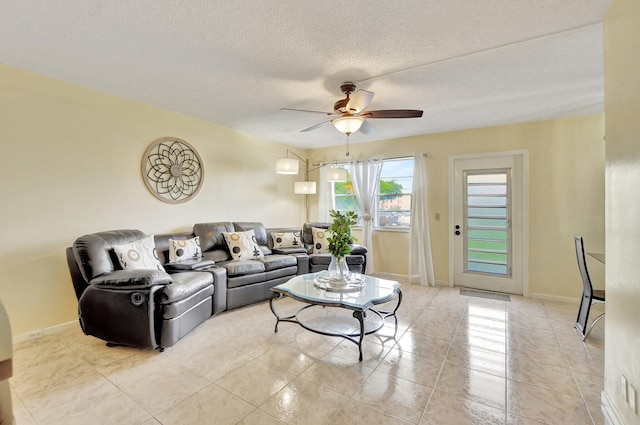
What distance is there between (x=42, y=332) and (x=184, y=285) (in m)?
1.54

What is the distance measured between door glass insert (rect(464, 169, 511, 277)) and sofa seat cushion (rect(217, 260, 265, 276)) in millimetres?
3282

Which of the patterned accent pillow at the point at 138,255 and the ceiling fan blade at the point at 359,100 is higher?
the ceiling fan blade at the point at 359,100

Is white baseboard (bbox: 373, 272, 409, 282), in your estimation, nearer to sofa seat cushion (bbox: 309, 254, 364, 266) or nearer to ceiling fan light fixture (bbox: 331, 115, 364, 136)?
sofa seat cushion (bbox: 309, 254, 364, 266)

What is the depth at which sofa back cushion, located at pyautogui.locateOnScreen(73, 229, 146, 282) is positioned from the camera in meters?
2.55

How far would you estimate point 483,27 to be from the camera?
198 cm

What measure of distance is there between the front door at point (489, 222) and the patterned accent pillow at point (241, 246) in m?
3.19

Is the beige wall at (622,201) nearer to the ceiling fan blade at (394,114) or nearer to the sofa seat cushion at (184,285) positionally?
the ceiling fan blade at (394,114)

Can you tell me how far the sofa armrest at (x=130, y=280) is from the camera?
239 cm

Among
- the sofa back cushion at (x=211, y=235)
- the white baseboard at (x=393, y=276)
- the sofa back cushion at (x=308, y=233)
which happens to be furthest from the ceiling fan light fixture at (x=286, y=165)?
the white baseboard at (x=393, y=276)

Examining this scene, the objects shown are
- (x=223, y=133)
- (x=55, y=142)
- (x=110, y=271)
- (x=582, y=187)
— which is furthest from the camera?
(x=223, y=133)

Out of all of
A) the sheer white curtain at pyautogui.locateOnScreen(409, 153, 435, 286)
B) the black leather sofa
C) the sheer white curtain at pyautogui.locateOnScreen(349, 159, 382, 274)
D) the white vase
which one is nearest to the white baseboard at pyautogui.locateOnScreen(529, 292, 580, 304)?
the sheer white curtain at pyautogui.locateOnScreen(409, 153, 435, 286)

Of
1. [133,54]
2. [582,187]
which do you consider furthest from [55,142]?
[582,187]

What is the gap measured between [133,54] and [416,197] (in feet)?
13.8

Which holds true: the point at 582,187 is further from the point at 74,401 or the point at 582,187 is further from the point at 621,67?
the point at 74,401
